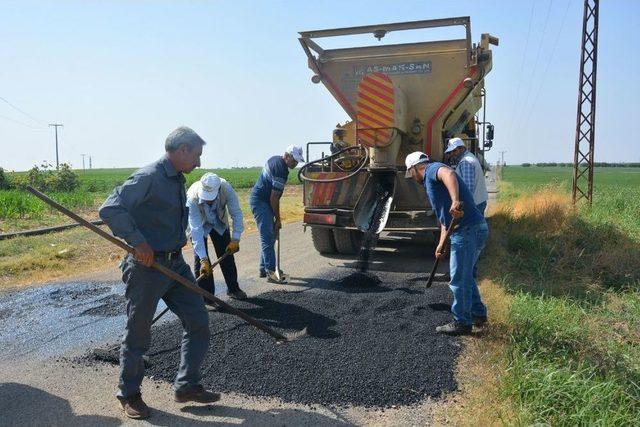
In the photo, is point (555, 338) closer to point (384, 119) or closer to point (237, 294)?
point (237, 294)

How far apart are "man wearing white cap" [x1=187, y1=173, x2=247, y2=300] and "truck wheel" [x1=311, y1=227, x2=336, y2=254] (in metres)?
2.48

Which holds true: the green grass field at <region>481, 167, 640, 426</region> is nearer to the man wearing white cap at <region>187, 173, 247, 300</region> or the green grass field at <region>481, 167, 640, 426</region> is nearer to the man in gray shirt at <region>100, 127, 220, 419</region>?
the man in gray shirt at <region>100, 127, 220, 419</region>

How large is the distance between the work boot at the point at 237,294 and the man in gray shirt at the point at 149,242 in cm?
230

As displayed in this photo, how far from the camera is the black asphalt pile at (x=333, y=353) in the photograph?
11.0ft

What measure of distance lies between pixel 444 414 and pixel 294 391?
0.96m

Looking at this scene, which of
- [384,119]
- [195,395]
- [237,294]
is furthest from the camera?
[384,119]

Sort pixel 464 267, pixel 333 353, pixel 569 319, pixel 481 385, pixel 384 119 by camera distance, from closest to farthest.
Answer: pixel 481 385, pixel 333 353, pixel 464 267, pixel 569 319, pixel 384 119

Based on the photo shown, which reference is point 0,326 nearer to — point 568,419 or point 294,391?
point 294,391

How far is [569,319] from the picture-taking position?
448cm

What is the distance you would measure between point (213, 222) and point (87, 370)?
76.7 inches

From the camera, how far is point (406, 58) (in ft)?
25.3

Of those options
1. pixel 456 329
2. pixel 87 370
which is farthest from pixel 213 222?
pixel 456 329

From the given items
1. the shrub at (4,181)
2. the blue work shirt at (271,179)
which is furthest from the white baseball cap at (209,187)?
the shrub at (4,181)

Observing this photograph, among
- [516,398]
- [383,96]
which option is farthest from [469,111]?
[516,398]
